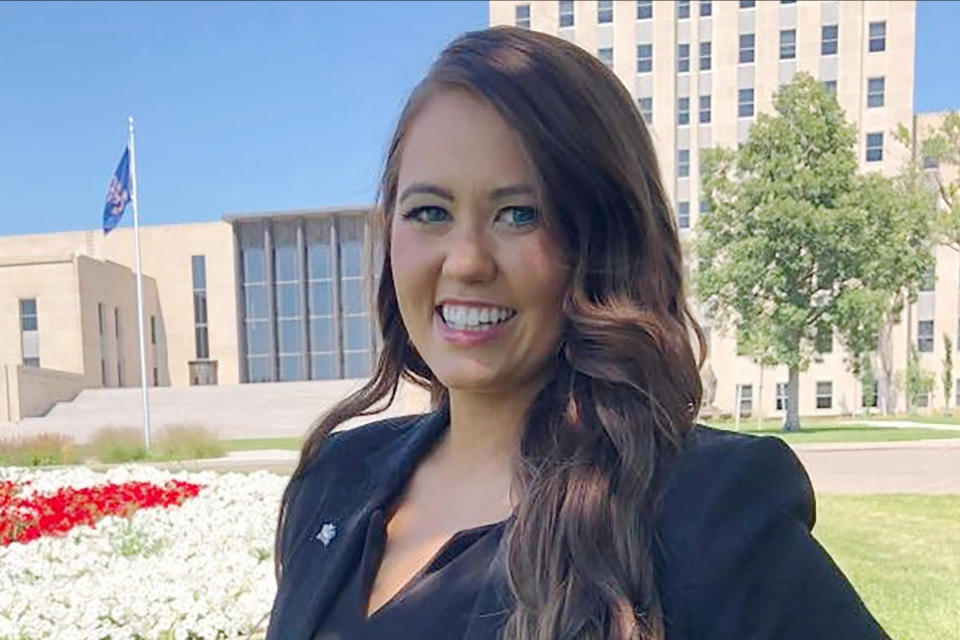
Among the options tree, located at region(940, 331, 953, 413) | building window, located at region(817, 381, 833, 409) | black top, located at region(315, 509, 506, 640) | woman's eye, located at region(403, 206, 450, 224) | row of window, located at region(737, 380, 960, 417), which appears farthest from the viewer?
building window, located at region(817, 381, 833, 409)

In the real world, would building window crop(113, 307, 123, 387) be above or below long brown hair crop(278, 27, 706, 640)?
below

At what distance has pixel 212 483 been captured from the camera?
754 centimetres

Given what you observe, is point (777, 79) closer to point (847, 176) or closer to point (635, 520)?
point (847, 176)

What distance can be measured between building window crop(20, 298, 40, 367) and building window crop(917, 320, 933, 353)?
40746 millimetres

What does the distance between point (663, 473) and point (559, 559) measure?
19 cm

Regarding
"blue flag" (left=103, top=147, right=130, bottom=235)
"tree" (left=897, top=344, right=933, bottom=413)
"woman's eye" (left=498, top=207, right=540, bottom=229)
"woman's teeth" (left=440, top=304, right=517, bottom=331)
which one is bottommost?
"tree" (left=897, top=344, right=933, bottom=413)

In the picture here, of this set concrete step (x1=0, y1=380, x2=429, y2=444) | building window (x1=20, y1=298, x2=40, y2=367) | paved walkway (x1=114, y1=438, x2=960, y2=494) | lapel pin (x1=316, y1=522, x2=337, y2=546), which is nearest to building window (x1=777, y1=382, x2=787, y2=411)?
paved walkway (x1=114, y1=438, x2=960, y2=494)

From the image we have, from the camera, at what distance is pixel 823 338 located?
71.1 feet

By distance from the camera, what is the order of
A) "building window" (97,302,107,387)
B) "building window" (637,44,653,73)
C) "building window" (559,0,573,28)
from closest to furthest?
"building window" (97,302,107,387), "building window" (637,44,653,73), "building window" (559,0,573,28)

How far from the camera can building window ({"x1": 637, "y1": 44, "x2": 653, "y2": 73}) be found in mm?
38938

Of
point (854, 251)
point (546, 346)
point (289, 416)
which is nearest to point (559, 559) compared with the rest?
point (546, 346)

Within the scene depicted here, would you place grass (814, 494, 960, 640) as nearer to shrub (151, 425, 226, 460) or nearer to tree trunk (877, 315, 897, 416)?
shrub (151, 425, 226, 460)

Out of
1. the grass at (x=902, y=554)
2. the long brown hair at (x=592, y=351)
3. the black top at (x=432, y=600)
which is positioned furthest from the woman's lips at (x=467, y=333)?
the grass at (x=902, y=554)

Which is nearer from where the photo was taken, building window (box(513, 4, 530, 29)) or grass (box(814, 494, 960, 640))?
grass (box(814, 494, 960, 640))
